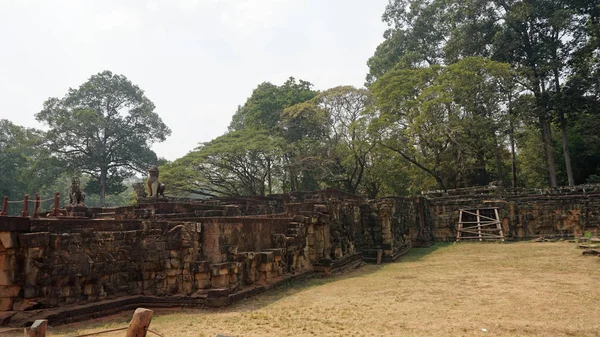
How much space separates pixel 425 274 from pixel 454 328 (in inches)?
205

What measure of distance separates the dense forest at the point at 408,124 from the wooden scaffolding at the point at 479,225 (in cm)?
387

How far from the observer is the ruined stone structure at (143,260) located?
642 cm

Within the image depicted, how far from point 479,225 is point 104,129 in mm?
31629

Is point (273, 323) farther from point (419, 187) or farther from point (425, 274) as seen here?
point (419, 187)

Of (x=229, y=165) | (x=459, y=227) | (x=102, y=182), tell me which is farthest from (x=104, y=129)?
(x=459, y=227)

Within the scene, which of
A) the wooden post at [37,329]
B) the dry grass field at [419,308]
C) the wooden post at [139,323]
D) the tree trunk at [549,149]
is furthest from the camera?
the tree trunk at [549,149]

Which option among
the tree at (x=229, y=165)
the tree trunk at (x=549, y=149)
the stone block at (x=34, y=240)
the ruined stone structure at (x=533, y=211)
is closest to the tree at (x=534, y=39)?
the tree trunk at (x=549, y=149)

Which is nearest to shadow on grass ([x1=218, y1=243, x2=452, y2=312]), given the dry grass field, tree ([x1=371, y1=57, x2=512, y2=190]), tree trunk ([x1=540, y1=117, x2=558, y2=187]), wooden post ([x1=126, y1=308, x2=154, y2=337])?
the dry grass field

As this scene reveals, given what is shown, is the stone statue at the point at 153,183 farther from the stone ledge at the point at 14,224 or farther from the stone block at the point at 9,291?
the stone block at the point at 9,291

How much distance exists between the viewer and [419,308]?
23.1 ft

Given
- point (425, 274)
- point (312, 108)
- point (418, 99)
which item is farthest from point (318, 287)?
point (312, 108)

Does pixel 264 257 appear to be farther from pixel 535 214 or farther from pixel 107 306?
pixel 535 214

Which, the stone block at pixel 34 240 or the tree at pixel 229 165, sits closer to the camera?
the stone block at pixel 34 240

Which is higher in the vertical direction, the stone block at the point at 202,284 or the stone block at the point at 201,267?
the stone block at the point at 201,267
